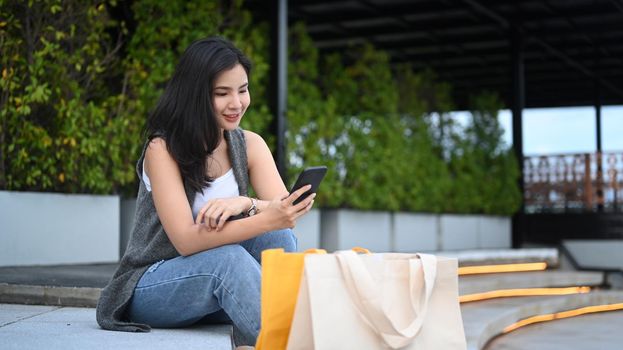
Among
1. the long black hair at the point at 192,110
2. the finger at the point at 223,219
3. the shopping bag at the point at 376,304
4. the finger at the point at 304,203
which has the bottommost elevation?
the shopping bag at the point at 376,304

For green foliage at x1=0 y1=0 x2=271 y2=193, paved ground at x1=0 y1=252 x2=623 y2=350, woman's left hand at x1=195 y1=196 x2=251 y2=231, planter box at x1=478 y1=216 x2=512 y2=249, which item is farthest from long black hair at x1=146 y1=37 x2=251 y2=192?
planter box at x1=478 y1=216 x2=512 y2=249

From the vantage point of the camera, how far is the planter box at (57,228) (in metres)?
4.92

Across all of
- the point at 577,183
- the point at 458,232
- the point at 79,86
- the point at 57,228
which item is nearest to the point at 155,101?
the point at 79,86

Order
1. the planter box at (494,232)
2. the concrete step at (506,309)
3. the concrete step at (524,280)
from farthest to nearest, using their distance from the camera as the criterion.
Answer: the planter box at (494,232), the concrete step at (524,280), the concrete step at (506,309)

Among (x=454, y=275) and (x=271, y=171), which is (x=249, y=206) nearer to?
(x=271, y=171)

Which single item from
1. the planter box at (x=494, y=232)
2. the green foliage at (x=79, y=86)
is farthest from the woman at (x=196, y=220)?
the planter box at (x=494, y=232)

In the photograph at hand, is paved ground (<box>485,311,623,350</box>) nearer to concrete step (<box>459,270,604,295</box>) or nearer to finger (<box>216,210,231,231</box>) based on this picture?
concrete step (<box>459,270,604,295</box>)

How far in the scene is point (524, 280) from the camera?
7645 mm

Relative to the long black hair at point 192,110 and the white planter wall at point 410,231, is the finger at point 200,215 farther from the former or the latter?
the white planter wall at point 410,231

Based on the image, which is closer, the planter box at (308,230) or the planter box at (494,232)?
the planter box at (308,230)

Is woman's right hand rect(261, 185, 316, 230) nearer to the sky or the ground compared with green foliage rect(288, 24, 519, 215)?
nearer to the ground

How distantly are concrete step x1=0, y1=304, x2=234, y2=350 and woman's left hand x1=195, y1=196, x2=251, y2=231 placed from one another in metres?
0.34

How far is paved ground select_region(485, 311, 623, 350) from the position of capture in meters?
5.12

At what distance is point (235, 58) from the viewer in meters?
2.62
